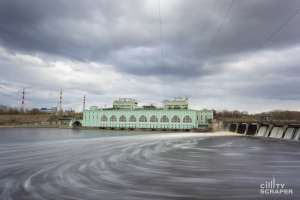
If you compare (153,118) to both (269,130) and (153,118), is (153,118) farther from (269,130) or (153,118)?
(269,130)

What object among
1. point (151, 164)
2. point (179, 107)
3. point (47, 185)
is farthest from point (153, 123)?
point (47, 185)

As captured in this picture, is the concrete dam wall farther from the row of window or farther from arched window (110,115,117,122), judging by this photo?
arched window (110,115,117,122)

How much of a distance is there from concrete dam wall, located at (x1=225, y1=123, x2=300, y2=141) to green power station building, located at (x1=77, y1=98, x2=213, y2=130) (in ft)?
50.6

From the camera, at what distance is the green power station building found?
4614 inches

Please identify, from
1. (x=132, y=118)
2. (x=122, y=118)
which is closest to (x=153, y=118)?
(x=132, y=118)

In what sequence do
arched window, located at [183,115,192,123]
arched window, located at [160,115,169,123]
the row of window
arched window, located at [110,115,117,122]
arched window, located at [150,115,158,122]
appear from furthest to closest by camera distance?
1. arched window, located at [110,115,117,122]
2. arched window, located at [150,115,158,122]
3. arched window, located at [160,115,169,123]
4. the row of window
5. arched window, located at [183,115,192,123]

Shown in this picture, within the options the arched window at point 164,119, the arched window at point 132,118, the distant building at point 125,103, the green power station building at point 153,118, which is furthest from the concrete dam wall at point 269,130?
the distant building at point 125,103

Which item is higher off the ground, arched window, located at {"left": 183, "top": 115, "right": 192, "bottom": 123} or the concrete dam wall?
arched window, located at {"left": 183, "top": 115, "right": 192, "bottom": 123}

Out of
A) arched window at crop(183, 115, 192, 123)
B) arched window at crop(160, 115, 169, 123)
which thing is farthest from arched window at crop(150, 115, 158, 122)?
arched window at crop(183, 115, 192, 123)

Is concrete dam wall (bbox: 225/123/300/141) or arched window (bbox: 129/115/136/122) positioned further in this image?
arched window (bbox: 129/115/136/122)

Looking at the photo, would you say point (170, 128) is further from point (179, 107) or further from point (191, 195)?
point (191, 195)

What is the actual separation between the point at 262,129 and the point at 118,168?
75262mm

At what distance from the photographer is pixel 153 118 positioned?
122 metres

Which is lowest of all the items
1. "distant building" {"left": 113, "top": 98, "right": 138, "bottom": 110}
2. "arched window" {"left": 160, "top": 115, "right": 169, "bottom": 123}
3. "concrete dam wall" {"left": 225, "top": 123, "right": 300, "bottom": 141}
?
"concrete dam wall" {"left": 225, "top": 123, "right": 300, "bottom": 141}
